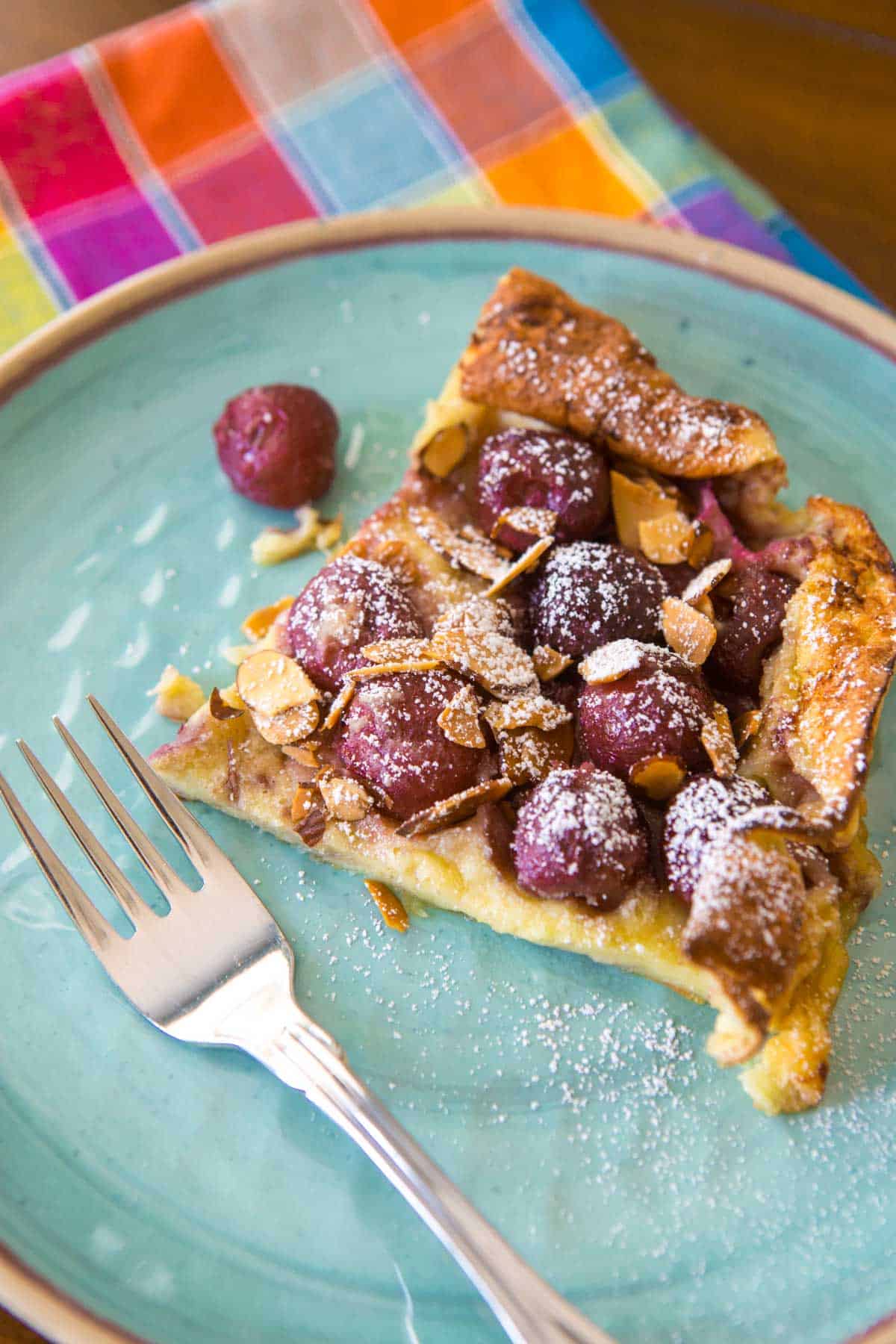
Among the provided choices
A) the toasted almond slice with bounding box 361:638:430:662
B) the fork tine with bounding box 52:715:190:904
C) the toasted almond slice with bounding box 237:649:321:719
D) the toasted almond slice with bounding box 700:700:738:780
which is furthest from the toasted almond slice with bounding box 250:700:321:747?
the toasted almond slice with bounding box 700:700:738:780

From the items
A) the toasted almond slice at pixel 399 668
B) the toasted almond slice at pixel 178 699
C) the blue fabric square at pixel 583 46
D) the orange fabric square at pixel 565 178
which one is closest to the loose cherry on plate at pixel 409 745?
the toasted almond slice at pixel 399 668

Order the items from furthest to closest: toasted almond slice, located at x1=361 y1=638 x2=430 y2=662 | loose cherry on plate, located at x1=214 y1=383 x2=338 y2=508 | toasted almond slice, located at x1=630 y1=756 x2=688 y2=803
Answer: loose cherry on plate, located at x1=214 y1=383 x2=338 y2=508, toasted almond slice, located at x1=361 y1=638 x2=430 y2=662, toasted almond slice, located at x1=630 y1=756 x2=688 y2=803

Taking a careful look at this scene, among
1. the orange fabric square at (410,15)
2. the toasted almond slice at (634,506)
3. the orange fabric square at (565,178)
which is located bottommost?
the toasted almond slice at (634,506)

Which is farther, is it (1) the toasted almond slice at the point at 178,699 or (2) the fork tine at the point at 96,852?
(1) the toasted almond slice at the point at 178,699

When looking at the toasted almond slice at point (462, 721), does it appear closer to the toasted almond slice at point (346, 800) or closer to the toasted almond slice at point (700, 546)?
the toasted almond slice at point (346, 800)

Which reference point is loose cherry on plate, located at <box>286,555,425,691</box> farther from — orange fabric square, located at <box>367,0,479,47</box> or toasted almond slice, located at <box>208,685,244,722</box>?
orange fabric square, located at <box>367,0,479,47</box>

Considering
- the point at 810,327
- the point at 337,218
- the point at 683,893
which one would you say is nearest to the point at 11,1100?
the point at 683,893
